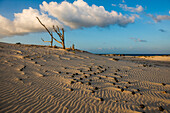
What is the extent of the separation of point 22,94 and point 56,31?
53.1 feet

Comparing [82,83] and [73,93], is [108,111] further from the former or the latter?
[82,83]

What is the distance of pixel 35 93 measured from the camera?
5.19 m

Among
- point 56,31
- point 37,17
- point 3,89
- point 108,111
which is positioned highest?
point 37,17

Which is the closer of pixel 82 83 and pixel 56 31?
pixel 82 83

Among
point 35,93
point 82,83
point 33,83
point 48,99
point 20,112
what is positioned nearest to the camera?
point 20,112

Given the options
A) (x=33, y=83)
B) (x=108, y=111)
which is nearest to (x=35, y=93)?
(x=33, y=83)

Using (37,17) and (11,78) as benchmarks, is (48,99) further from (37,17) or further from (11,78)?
(37,17)

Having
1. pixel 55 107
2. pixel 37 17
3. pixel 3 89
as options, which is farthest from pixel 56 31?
pixel 55 107

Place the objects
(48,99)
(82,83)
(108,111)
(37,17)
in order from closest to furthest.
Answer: (108,111) → (48,99) → (82,83) → (37,17)

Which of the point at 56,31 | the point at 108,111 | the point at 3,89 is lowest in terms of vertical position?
the point at 108,111

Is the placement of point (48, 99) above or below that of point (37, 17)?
below

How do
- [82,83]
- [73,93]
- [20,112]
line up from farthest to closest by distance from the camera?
[82,83] < [73,93] < [20,112]

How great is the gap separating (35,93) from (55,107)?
5.26 feet

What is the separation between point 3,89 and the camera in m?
5.22
